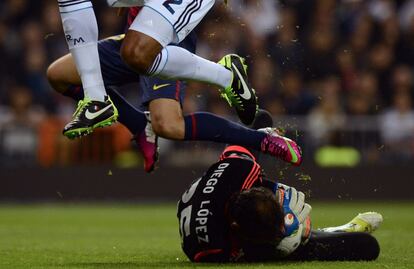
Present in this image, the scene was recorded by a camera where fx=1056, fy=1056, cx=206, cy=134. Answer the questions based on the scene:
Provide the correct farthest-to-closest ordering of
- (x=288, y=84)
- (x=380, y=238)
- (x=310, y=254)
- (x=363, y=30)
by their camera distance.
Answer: (x=363, y=30) < (x=288, y=84) < (x=380, y=238) < (x=310, y=254)

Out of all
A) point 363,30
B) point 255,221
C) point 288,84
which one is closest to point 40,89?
point 288,84

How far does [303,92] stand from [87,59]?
8452 mm

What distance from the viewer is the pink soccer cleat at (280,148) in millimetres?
7309

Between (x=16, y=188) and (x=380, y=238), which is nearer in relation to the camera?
(x=380, y=238)

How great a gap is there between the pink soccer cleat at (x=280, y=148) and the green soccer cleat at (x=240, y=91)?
0.22m

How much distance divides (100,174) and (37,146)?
3.29ft

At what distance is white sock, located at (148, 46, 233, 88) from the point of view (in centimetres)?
693

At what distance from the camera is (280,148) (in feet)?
24.1

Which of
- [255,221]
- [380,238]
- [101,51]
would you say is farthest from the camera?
[380,238]

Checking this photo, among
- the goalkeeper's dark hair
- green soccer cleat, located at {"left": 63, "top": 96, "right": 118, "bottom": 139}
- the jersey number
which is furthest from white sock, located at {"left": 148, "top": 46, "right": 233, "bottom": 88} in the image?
the goalkeeper's dark hair

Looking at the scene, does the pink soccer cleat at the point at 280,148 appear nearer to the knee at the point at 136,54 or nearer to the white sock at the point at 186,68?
the white sock at the point at 186,68

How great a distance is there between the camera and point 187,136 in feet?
23.7

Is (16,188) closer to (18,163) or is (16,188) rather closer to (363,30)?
(18,163)

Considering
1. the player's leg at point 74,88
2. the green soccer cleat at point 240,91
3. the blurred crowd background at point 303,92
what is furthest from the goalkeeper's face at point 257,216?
the blurred crowd background at point 303,92
